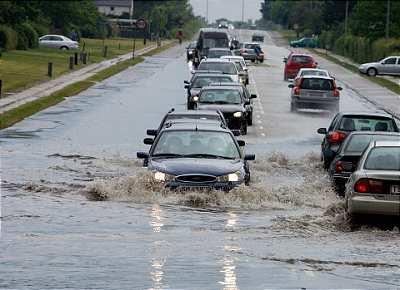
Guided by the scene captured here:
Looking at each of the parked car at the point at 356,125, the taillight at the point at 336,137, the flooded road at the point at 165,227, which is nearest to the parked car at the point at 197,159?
the flooded road at the point at 165,227

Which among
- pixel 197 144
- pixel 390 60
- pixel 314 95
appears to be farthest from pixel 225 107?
pixel 390 60

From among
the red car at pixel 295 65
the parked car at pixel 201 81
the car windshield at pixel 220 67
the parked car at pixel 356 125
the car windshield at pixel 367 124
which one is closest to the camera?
the parked car at pixel 356 125

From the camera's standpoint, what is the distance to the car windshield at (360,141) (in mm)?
23734

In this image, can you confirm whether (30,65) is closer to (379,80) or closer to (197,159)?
(379,80)

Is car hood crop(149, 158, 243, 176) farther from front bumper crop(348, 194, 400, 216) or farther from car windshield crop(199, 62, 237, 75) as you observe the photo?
car windshield crop(199, 62, 237, 75)

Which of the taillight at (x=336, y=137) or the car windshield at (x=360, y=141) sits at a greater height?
the car windshield at (x=360, y=141)

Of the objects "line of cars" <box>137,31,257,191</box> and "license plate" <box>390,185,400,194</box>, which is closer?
"license plate" <box>390,185,400,194</box>

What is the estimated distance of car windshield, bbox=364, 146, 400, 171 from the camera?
1828 cm

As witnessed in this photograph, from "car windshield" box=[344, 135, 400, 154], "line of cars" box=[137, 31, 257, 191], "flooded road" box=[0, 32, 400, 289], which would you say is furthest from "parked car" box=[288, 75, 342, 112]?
"car windshield" box=[344, 135, 400, 154]

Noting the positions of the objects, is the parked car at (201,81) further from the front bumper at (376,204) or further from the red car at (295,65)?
the front bumper at (376,204)

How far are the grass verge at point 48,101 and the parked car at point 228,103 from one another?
5.99 m

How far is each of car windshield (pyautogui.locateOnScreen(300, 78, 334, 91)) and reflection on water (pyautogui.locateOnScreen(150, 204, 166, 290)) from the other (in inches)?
1223

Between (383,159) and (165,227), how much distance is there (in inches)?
132

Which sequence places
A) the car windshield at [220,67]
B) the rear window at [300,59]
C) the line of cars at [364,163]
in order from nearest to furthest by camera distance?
the line of cars at [364,163], the car windshield at [220,67], the rear window at [300,59]
